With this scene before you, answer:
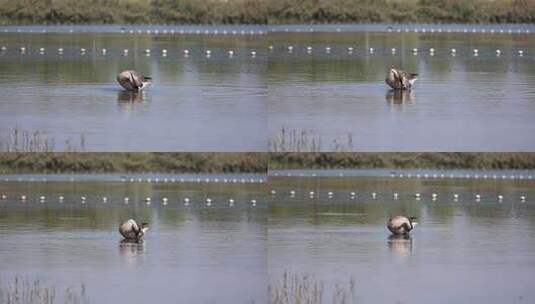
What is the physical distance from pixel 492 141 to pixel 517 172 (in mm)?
319

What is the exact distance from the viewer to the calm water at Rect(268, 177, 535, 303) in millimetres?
11250

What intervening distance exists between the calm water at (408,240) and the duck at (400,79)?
2.03 feet

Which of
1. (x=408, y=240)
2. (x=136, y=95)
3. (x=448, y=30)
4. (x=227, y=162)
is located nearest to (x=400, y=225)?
(x=408, y=240)

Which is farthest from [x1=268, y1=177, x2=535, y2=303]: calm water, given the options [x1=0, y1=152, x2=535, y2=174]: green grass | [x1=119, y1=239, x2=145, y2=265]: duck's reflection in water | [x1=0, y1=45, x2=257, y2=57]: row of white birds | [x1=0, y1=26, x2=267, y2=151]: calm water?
[x1=0, y1=45, x2=257, y2=57]: row of white birds

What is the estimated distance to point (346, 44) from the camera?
38.3 feet

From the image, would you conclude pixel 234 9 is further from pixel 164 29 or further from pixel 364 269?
pixel 364 269

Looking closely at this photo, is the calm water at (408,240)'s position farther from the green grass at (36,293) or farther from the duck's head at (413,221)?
the green grass at (36,293)

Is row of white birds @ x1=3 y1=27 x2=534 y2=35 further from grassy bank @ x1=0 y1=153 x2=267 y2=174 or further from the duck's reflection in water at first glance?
the duck's reflection in water

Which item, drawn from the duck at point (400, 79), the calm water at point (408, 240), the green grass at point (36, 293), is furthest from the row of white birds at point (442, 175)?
the green grass at point (36, 293)

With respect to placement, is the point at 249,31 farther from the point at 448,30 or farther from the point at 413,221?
the point at 413,221

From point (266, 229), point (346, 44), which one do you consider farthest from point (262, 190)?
point (346, 44)

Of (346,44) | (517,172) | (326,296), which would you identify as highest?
(346,44)

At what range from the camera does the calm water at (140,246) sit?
11.3 meters

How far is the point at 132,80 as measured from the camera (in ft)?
37.9
